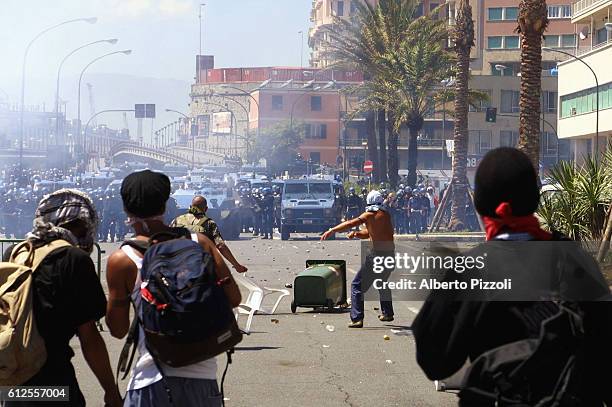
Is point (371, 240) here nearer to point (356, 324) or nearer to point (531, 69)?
point (356, 324)

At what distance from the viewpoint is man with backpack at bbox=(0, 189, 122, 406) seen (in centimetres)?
526

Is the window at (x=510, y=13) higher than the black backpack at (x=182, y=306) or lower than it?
higher

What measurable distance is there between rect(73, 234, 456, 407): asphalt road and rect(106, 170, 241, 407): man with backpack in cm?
478

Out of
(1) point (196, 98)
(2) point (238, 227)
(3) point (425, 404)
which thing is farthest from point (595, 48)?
(1) point (196, 98)

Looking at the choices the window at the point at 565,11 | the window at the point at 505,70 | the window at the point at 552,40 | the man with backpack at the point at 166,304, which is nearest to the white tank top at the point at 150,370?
the man with backpack at the point at 166,304

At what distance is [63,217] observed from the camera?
18.6 feet

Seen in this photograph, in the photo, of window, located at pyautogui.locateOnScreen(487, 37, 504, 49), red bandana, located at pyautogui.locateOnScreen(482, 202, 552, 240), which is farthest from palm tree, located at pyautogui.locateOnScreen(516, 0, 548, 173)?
window, located at pyautogui.locateOnScreen(487, 37, 504, 49)

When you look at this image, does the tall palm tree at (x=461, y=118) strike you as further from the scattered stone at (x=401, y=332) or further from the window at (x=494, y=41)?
the window at (x=494, y=41)

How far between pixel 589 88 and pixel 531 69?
96.1 ft

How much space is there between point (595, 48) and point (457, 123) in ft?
60.4

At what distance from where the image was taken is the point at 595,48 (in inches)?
2495

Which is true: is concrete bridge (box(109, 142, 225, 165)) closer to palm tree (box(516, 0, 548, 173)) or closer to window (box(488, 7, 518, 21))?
window (box(488, 7, 518, 21))

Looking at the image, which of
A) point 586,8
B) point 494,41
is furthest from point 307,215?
point 494,41

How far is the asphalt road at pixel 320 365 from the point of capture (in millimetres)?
10484
